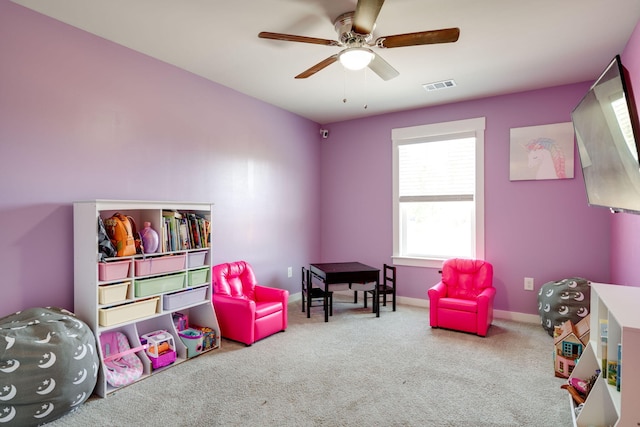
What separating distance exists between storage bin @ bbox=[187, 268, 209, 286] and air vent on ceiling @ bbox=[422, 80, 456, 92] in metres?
3.02

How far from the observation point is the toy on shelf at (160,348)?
→ 2.83m

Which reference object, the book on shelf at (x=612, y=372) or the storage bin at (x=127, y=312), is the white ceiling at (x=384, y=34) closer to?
the storage bin at (x=127, y=312)

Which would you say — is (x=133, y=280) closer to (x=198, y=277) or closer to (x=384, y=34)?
(x=198, y=277)

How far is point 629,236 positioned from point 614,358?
1.73m

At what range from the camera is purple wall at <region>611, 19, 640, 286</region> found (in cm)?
260

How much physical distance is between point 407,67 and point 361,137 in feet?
6.08

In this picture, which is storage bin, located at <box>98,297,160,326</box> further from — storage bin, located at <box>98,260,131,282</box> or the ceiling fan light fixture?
the ceiling fan light fixture

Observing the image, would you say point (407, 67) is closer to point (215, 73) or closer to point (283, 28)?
point (283, 28)

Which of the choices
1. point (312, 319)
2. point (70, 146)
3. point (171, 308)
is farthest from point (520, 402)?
point (70, 146)

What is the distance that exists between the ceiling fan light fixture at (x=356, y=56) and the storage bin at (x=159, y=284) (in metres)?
2.20

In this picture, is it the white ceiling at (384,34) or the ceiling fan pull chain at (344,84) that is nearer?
the white ceiling at (384,34)

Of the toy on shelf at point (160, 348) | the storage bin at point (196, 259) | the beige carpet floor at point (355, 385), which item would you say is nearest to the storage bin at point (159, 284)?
the storage bin at point (196, 259)

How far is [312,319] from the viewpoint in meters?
4.18

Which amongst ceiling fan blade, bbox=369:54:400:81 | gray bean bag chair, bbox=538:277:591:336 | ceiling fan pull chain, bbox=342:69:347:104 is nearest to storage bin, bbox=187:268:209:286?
ceiling fan pull chain, bbox=342:69:347:104
